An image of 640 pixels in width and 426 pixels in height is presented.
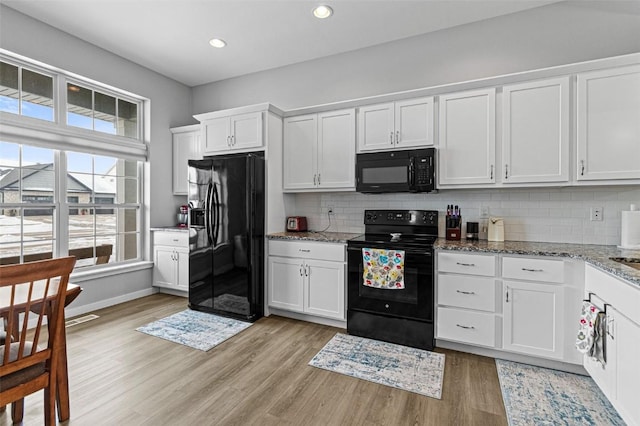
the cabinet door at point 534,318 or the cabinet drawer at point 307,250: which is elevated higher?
the cabinet drawer at point 307,250

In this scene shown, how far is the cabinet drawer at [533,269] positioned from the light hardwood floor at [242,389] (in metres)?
0.74

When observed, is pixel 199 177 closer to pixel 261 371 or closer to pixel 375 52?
pixel 261 371

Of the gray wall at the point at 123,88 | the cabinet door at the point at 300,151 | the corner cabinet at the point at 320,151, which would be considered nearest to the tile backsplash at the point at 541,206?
the corner cabinet at the point at 320,151

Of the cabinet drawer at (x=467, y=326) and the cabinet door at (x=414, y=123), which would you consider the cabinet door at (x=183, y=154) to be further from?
the cabinet drawer at (x=467, y=326)

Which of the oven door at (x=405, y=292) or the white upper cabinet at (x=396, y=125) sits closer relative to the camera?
the oven door at (x=405, y=292)

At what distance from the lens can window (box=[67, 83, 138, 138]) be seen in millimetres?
3538

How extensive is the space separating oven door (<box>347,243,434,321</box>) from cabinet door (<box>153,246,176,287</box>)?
252cm

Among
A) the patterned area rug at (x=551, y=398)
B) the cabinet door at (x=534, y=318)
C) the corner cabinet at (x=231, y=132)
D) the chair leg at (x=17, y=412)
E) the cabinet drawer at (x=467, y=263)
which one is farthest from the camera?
the corner cabinet at (x=231, y=132)

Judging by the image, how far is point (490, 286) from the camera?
8.14 feet

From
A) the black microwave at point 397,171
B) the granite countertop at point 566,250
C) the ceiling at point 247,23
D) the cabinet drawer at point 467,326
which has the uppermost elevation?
the ceiling at point 247,23

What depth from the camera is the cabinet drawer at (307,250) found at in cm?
308

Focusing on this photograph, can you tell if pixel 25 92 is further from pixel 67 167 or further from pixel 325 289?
pixel 325 289

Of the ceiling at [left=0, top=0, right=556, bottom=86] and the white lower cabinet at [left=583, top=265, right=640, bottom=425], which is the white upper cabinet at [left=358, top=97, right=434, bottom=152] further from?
the white lower cabinet at [left=583, top=265, right=640, bottom=425]

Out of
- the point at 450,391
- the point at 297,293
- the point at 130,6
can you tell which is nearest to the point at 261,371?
the point at 297,293
